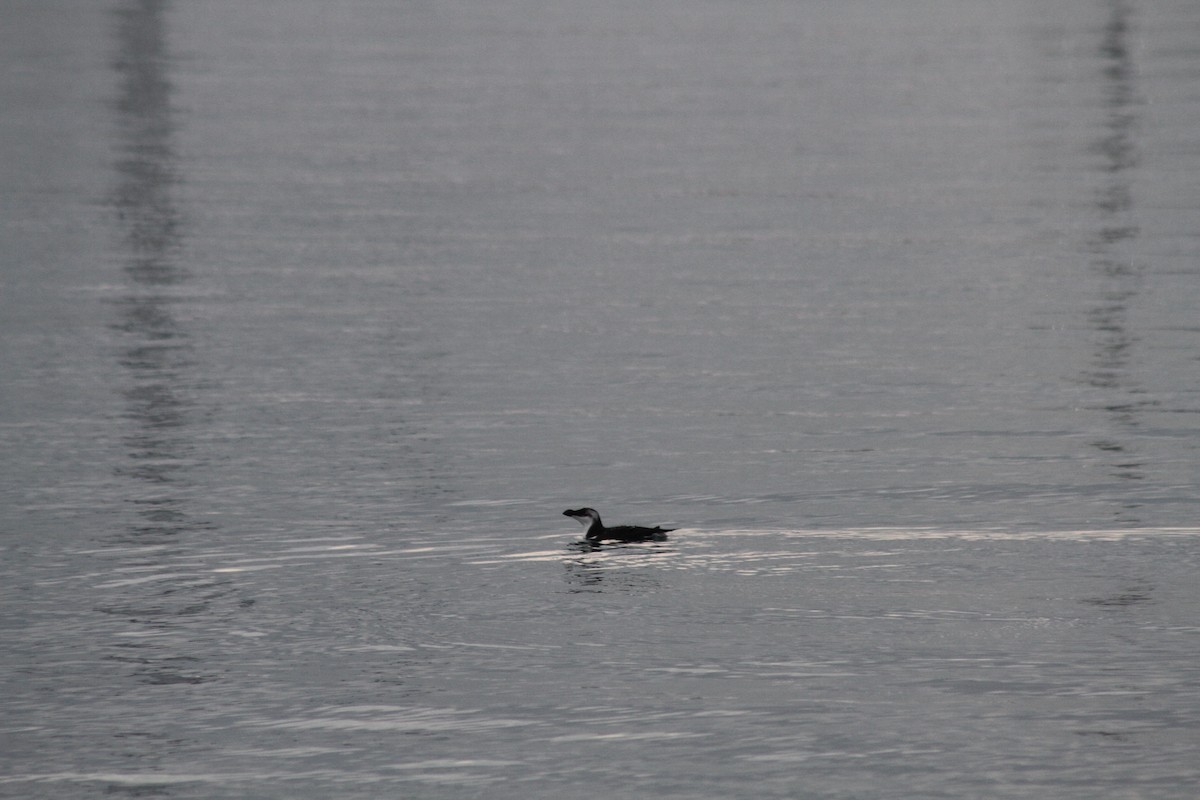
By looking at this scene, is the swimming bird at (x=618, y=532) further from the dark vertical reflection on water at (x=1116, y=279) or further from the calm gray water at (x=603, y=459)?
the dark vertical reflection on water at (x=1116, y=279)

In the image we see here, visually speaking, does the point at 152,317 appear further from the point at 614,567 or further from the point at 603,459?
the point at 614,567

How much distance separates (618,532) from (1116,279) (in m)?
15.0

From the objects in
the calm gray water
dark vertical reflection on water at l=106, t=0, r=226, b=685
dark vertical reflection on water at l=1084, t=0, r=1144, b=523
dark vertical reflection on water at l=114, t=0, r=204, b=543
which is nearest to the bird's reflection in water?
the calm gray water

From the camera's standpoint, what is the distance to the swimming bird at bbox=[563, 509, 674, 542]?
1636cm

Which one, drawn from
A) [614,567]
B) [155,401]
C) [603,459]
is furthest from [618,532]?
[155,401]

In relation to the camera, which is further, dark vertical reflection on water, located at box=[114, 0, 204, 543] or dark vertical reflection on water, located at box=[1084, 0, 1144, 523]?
dark vertical reflection on water, located at box=[1084, 0, 1144, 523]

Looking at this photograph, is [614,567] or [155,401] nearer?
[614,567]

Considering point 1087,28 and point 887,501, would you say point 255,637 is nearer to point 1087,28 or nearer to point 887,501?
point 887,501

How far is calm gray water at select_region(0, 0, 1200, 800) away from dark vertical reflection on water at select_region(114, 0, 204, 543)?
0.09 meters

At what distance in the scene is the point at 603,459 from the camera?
19984 mm

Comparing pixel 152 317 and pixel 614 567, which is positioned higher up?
pixel 614 567

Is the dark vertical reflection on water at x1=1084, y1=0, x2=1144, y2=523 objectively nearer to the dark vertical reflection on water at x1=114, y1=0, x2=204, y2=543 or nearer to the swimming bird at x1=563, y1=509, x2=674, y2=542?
the swimming bird at x1=563, y1=509, x2=674, y2=542

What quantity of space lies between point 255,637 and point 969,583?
5.19m

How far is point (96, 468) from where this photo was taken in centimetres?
2003
